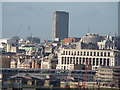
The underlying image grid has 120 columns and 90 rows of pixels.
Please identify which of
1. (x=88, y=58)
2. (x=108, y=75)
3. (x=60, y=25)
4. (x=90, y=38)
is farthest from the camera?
(x=60, y=25)

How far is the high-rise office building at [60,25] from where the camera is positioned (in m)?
104

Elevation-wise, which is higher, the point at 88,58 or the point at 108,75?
the point at 88,58

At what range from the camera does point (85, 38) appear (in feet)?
207

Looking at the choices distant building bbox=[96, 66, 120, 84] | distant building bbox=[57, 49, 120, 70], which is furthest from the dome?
distant building bbox=[96, 66, 120, 84]

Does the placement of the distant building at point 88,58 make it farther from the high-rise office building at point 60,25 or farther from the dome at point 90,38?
the high-rise office building at point 60,25

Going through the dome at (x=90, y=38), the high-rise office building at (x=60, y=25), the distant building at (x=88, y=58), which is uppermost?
the high-rise office building at (x=60, y=25)

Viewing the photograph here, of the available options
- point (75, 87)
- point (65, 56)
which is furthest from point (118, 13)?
point (75, 87)

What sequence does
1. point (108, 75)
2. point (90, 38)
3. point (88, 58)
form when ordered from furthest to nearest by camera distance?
point (90, 38)
point (88, 58)
point (108, 75)

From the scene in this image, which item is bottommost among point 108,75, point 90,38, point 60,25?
point 108,75

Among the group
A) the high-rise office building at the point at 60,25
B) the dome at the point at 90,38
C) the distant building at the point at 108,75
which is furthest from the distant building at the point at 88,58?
the high-rise office building at the point at 60,25

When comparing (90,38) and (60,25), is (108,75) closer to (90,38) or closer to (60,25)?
(90,38)

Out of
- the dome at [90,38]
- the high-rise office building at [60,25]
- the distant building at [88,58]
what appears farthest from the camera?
the high-rise office building at [60,25]

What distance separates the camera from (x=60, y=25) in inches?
4146

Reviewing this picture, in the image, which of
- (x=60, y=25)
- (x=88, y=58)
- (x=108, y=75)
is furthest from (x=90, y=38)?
(x=60, y=25)
